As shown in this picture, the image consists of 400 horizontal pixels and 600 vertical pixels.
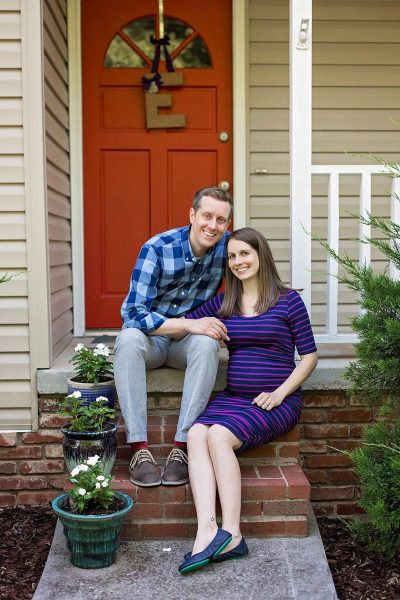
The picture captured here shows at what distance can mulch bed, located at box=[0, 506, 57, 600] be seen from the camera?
8.33 feet

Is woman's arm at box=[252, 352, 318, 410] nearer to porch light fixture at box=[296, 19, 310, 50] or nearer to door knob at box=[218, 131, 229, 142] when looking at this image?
porch light fixture at box=[296, 19, 310, 50]

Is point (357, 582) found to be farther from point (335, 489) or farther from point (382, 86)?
point (382, 86)

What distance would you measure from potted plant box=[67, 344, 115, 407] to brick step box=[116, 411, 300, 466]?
0.68 ft

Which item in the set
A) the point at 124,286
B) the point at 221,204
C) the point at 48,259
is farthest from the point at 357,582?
the point at 124,286

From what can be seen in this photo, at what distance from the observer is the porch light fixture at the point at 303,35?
3.10 m

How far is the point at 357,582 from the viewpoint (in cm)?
256

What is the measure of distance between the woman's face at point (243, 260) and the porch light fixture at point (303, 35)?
98 cm

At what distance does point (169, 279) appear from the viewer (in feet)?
9.87

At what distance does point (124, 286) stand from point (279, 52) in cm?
165

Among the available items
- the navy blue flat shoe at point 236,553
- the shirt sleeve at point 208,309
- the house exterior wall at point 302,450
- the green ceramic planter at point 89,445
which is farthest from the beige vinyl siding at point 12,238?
the navy blue flat shoe at point 236,553

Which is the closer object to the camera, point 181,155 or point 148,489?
point 148,489

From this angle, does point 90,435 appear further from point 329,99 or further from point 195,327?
point 329,99

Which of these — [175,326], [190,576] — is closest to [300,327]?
[175,326]

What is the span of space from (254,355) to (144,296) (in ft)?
1.69
